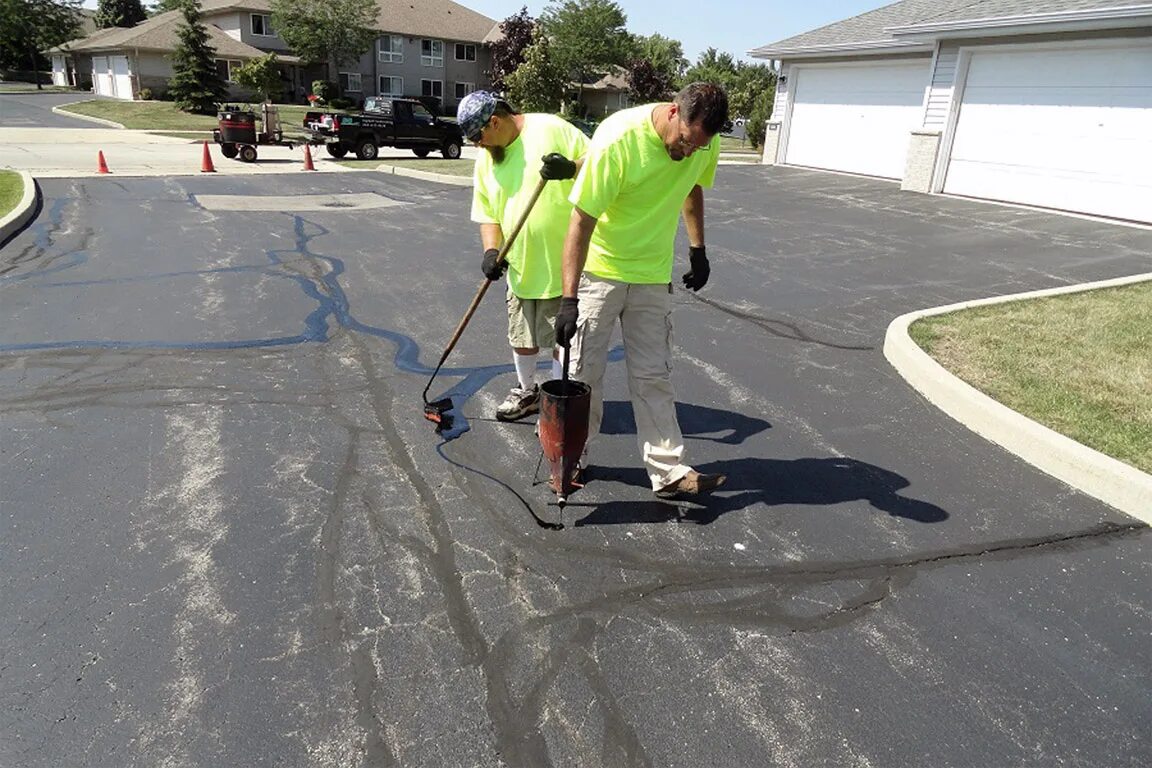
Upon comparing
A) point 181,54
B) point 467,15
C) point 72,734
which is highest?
point 467,15

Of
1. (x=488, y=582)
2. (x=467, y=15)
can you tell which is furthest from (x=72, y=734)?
(x=467, y=15)

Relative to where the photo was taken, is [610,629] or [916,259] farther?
[916,259]

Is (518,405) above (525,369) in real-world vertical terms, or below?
below

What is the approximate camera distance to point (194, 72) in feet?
122

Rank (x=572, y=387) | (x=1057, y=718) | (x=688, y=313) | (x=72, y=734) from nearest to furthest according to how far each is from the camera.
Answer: (x=72, y=734)
(x=1057, y=718)
(x=572, y=387)
(x=688, y=313)

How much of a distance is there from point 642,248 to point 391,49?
52742mm

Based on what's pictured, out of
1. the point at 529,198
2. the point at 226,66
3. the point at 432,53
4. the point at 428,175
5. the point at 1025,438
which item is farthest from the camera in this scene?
the point at 432,53

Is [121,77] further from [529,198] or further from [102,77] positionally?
[529,198]

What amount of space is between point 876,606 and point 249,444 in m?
3.29

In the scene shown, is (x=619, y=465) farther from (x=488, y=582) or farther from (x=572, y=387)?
(x=488, y=582)

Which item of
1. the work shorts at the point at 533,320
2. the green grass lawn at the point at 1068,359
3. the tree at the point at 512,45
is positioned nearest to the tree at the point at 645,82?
the tree at the point at 512,45

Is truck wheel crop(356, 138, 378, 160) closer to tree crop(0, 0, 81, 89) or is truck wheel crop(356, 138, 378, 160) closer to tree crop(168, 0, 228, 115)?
tree crop(168, 0, 228, 115)

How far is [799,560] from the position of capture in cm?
331

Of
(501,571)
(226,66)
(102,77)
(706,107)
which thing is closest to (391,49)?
(226,66)
